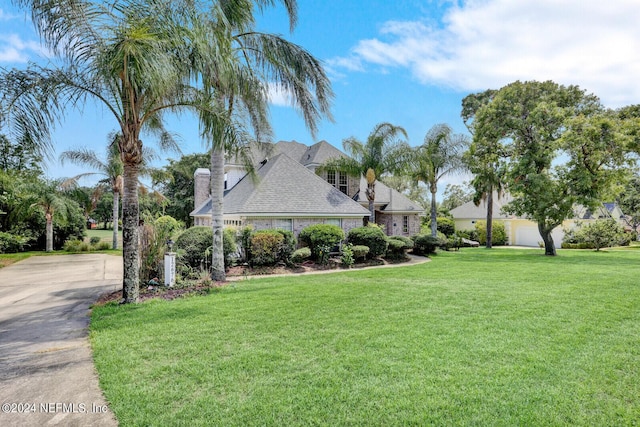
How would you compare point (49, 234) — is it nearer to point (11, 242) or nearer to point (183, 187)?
point (11, 242)

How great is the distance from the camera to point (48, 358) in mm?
5133

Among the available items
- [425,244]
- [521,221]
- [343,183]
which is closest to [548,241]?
[425,244]

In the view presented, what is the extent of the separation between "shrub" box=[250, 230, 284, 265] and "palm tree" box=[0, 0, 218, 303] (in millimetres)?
6008

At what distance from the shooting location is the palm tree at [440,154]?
23.6 m

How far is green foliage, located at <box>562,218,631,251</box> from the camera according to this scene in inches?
1023

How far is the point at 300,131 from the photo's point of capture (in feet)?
39.3

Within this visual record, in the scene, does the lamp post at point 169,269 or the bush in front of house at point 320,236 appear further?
the bush in front of house at point 320,236

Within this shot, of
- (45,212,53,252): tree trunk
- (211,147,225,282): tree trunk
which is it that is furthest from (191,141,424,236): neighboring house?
(45,212,53,252): tree trunk

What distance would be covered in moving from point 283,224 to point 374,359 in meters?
12.4

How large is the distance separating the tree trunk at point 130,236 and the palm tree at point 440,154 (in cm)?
1862

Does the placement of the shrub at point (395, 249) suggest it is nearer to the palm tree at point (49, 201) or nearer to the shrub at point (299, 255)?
the shrub at point (299, 255)

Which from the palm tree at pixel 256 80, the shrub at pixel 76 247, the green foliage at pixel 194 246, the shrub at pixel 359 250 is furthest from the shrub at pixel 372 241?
the shrub at pixel 76 247

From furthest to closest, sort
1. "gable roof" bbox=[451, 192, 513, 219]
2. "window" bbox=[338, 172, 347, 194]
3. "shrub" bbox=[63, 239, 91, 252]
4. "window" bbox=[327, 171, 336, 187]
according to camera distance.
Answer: "gable roof" bbox=[451, 192, 513, 219] < "window" bbox=[338, 172, 347, 194] < "window" bbox=[327, 171, 336, 187] < "shrub" bbox=[63, 239, 91, 252]

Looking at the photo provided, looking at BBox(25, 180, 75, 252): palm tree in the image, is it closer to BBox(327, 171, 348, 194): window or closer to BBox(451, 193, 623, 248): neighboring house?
BBox(327, 171, 348, 194): window
